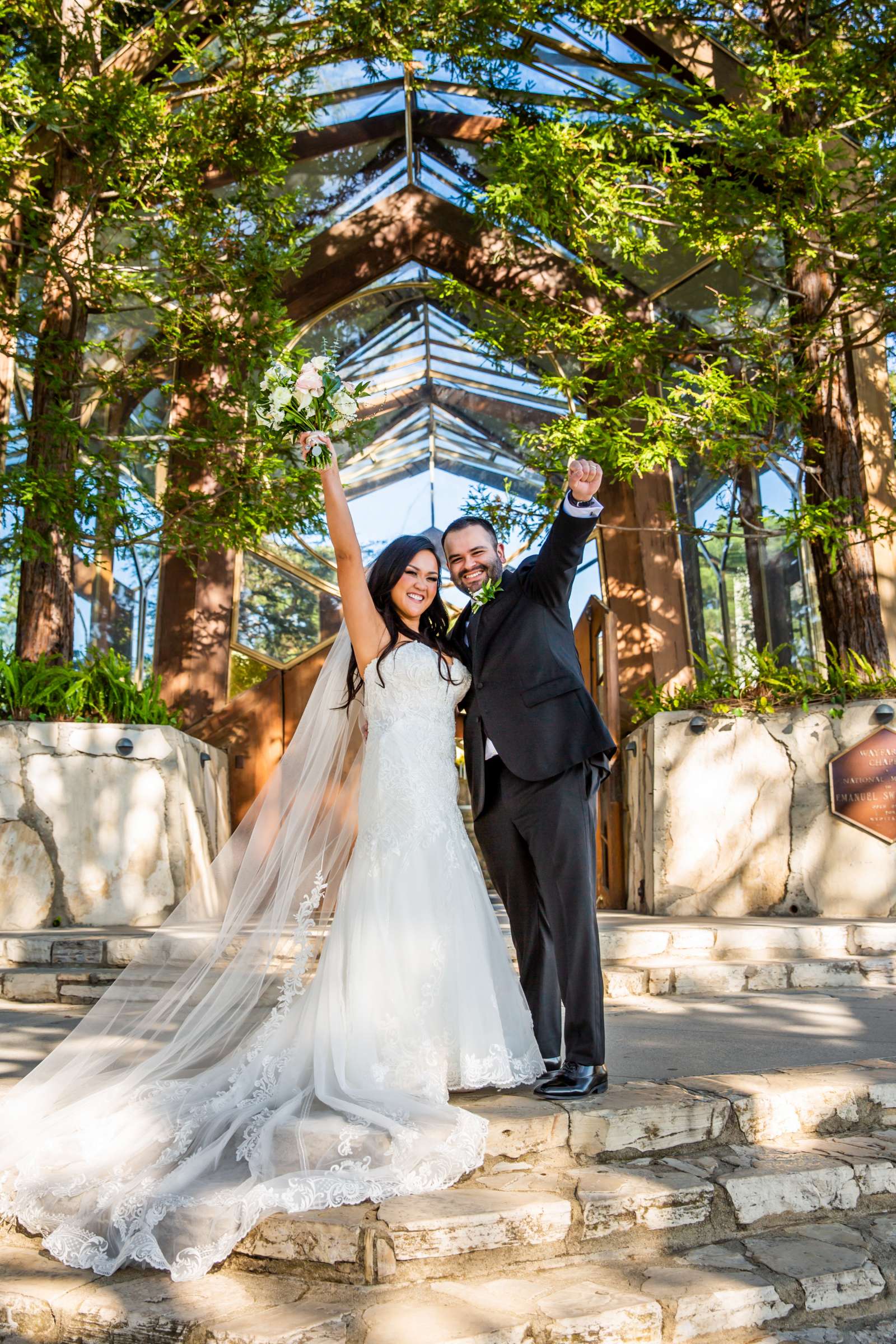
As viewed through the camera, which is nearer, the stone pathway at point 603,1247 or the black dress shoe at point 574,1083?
the stone pathway at point 603,1247

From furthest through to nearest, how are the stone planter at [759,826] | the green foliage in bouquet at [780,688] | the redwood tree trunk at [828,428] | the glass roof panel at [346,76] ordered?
1. the glass roof panel at [346,76]
2. the redwood tree trunk at [828,428]
3. the green foliage in bouquet at [780,688]
4. the stone planter at [759,826]

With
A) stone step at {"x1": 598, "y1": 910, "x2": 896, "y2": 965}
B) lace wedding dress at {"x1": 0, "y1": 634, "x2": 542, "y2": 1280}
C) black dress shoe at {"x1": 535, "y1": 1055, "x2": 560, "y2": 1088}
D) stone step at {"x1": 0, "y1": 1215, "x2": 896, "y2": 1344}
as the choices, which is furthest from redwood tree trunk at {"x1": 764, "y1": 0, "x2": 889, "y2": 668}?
stone step at {"x1": 0, "y1": 1215, "x2": 896, "y2": 1344}

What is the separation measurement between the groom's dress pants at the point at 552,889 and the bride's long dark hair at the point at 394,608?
1.57ft

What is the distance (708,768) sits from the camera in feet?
23.2

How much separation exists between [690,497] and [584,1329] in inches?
351

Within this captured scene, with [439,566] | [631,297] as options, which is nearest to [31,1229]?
[439,566]

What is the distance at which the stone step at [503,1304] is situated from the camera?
2.04m

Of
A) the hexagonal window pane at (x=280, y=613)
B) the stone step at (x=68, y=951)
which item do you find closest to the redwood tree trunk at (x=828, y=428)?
the stone step at (x=68, y=951)

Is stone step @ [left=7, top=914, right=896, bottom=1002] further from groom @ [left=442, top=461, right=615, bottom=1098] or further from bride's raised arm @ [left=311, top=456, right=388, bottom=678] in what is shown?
bride's raised arm @ [left=311, top=456, right=388, bottom=678]

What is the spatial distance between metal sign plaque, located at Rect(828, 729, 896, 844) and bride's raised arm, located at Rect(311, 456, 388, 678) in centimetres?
427

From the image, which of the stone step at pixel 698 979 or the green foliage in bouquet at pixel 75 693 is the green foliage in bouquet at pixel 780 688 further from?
the green foliage in bouquet at pixel 75 693

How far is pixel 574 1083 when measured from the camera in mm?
2965

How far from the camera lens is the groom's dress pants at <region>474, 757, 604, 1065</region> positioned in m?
2.98

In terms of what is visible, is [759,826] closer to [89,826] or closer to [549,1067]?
[549,1067]
